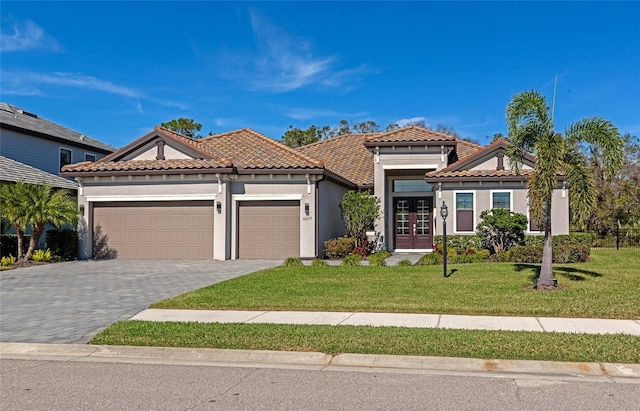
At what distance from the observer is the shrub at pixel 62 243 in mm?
21078

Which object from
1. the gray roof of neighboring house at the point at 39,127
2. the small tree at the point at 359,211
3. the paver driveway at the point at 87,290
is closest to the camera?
the paver driveway at the point at 87,290

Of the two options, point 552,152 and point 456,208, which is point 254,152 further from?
point 552,152

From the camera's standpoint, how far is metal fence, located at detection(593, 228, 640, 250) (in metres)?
25.6

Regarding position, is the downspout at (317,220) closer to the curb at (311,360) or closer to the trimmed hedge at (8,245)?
the trimmed hedge at (8,245)

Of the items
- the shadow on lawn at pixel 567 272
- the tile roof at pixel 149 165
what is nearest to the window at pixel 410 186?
the tile roof at pixel 149 165

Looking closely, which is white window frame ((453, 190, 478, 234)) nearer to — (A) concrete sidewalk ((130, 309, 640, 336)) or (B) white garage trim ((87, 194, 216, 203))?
(B) white garage trim ((87, 194, 216, 203))

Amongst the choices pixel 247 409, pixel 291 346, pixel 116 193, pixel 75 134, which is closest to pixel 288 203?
pixel 116 193

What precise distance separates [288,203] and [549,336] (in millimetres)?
13682

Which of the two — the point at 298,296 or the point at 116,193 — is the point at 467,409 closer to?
the point at 298,296

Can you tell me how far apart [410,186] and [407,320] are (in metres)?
15.8

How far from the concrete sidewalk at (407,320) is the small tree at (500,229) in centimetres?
1104

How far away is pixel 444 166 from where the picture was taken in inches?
893

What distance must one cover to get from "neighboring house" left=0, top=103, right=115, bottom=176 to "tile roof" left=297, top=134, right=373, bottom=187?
12.5 meters

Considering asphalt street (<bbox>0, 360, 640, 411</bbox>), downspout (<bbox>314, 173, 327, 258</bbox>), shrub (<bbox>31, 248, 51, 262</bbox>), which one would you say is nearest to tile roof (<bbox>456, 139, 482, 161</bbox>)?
downspout (<bbox>314, 173, 327, 258</bbox>)
